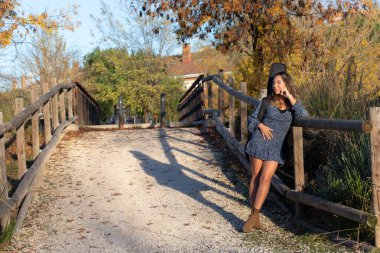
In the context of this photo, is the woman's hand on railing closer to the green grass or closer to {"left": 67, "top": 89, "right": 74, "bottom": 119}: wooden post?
the green grass

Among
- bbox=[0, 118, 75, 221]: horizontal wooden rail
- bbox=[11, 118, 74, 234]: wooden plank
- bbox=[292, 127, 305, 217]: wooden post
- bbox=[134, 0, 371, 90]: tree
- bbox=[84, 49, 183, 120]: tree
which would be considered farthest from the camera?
bbox=[84, 49, 183, 120]: tree

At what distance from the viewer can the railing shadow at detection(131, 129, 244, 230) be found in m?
6.84

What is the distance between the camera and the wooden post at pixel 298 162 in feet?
19.5

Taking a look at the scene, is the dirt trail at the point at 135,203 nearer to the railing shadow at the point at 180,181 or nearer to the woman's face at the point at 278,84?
the railing shadow at the point at 180,181

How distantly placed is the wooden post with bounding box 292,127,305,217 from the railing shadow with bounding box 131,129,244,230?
79cm

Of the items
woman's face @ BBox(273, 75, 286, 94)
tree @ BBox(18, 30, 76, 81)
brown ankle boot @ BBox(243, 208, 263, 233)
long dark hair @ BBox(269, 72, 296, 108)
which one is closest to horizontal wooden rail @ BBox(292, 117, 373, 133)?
long dark hair @ BBox(269, 72, 296, 108)

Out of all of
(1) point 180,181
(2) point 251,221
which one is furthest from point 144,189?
(2) point 251,221

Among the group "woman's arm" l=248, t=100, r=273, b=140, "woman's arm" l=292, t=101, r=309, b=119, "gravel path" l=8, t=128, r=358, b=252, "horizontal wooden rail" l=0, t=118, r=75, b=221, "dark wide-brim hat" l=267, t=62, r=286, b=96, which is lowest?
"gravel path" l=8, t=128, r=358, b=252

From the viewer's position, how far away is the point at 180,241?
5801mm

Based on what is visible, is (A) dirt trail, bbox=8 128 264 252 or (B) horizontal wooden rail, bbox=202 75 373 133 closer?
(B) horizontal wooden rail, bbox=202 75 373 133

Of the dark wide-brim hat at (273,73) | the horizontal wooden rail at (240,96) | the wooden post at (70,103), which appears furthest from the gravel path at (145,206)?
the wooden post at (70,103)

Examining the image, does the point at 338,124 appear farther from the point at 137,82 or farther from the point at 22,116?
the point at 137,82

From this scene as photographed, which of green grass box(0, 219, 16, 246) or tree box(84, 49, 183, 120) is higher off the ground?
tree box(84, 49, 183, 120)

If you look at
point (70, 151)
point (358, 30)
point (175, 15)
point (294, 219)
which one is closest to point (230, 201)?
point (294, 219)
